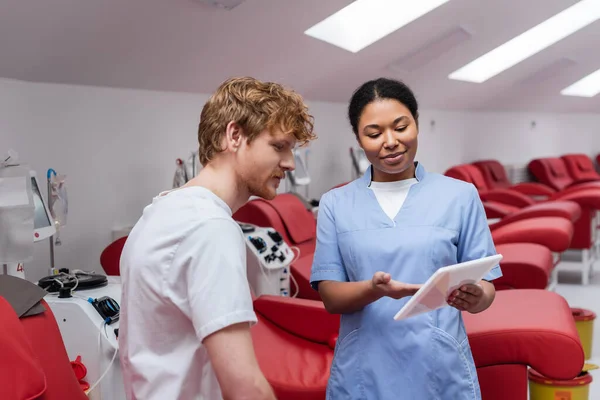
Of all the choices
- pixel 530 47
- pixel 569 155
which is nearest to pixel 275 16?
pixel 530 47

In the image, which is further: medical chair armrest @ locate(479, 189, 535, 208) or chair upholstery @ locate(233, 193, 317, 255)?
medical chair armrest @ locate(479, 189, 535, 208)

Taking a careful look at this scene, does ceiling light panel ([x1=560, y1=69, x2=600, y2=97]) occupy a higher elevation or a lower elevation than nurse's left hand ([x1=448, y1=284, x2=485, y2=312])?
higher

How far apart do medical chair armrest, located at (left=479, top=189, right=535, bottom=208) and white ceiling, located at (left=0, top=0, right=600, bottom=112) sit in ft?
3.83

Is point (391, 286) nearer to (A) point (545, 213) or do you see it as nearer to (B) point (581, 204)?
A: (A) point (545, 213)

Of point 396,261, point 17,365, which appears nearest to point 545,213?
point 396,261

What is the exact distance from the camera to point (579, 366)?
228 cm

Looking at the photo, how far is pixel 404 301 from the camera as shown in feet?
5.44

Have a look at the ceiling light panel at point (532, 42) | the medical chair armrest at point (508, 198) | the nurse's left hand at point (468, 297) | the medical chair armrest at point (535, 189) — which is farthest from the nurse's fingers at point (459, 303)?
the medical chair armrest at point (535, 189)

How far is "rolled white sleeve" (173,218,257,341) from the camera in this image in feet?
3.26

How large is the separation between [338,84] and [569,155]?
587cm

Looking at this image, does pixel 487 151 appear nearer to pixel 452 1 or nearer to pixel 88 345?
pixel 452 1

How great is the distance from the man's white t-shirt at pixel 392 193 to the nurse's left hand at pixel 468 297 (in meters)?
0.29

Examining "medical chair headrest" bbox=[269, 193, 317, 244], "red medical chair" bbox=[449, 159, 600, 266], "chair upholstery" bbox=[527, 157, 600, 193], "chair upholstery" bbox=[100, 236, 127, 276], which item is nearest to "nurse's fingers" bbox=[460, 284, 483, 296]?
"chair upholstery" bbox=[100, 236, 127, 276]

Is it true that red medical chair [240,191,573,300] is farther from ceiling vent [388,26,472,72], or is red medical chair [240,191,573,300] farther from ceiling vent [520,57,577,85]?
ceiling vent [520,57,577,85]
